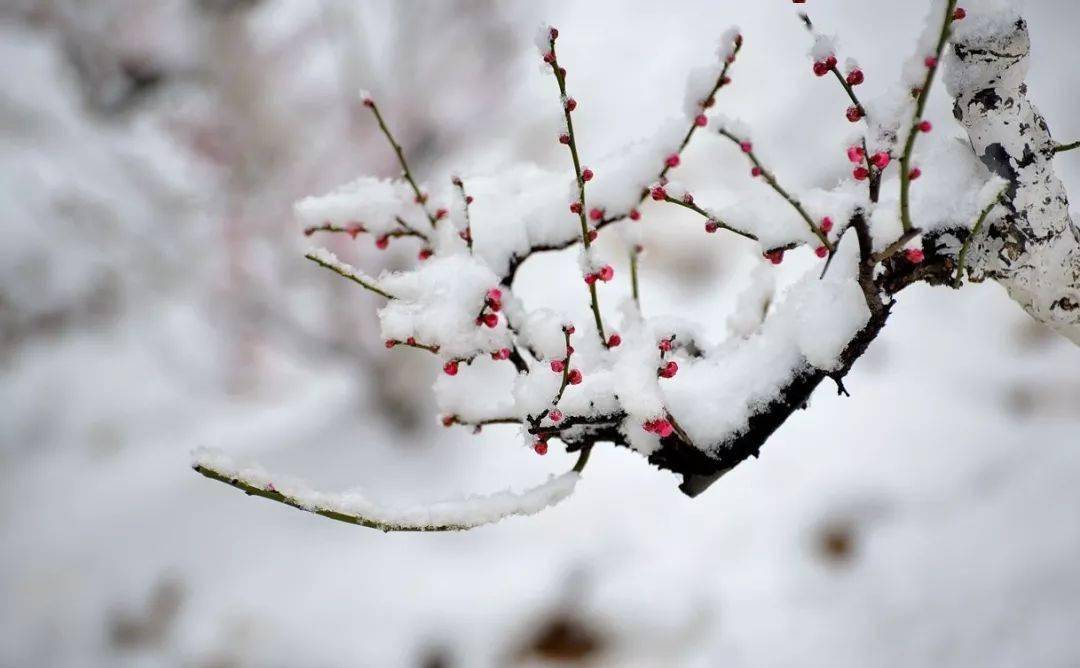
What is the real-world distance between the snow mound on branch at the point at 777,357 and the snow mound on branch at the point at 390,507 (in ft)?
0.86

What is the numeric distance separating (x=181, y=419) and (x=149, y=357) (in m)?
0.87

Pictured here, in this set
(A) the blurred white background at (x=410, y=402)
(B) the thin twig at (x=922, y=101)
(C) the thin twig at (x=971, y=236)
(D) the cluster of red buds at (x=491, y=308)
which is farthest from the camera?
(A) the blurred white background at (x=410, y=402)

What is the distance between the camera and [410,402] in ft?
13.5

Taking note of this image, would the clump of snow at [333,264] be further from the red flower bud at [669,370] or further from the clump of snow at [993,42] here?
the clump of snow at [993,42]

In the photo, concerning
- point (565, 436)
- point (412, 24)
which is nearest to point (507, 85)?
point (412, 24)

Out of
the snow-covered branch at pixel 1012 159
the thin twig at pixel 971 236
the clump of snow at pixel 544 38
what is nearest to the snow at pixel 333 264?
the clump of snow at pixel 544 38

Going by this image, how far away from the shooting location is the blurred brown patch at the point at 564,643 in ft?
9.16

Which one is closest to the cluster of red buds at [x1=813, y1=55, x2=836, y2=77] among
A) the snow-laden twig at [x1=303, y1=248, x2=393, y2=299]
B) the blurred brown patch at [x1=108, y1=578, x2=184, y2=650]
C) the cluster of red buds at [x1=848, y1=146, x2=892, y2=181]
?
the cluster of red buds at [x1=848, y1=146, x2=892, y2=181]

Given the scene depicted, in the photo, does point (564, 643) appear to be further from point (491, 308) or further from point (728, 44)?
point (728, 44)

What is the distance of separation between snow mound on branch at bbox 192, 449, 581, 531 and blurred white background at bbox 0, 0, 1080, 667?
780 millimetres

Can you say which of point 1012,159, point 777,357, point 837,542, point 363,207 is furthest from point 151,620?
point 1012,159

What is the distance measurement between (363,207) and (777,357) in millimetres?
834

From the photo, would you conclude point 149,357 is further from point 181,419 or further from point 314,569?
point 314,569

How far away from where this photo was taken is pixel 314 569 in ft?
11.0
